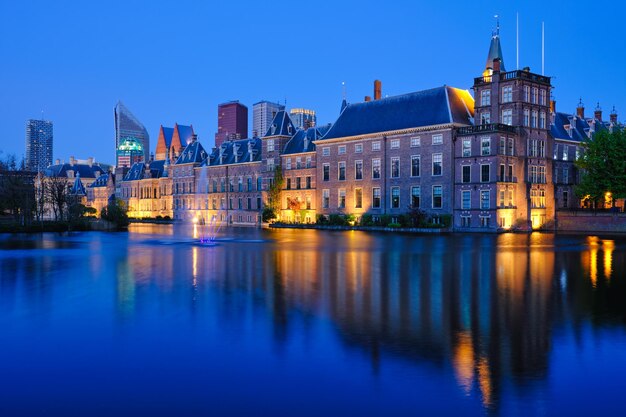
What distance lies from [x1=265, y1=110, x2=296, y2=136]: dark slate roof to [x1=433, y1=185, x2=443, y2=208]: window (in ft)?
107

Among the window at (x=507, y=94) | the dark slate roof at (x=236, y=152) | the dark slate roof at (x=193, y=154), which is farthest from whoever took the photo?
the dark slate roof at (x=193, y=154)

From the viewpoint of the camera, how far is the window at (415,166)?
6931 cm

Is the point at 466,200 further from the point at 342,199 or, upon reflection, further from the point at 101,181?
the point at 101,181

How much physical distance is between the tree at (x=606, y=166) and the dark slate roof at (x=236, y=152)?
2092 inches

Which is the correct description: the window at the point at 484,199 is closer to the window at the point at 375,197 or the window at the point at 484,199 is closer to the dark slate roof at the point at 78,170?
the window at the point at 375,197

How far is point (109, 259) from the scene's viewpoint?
102 ft

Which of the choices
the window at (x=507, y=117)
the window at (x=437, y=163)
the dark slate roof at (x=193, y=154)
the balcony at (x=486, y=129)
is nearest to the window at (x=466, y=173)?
the window at (x=437, y=163)

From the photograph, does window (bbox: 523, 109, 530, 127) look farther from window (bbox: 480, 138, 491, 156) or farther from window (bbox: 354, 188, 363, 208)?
window (bbox: 354, 188, 363, 208)

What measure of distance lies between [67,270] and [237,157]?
7804cm

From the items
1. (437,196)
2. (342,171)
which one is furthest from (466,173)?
(342,171)

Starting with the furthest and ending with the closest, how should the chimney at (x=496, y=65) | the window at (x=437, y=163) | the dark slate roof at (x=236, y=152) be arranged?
the dark slate roof at (x=236, y=152), the window at (x=437, y=163), the chimney at (x=496, y=65)

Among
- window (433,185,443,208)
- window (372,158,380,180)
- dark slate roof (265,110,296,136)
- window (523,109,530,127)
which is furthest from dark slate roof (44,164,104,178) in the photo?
window (523,109,530,127)

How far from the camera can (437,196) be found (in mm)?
67188

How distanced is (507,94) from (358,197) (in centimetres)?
2327
